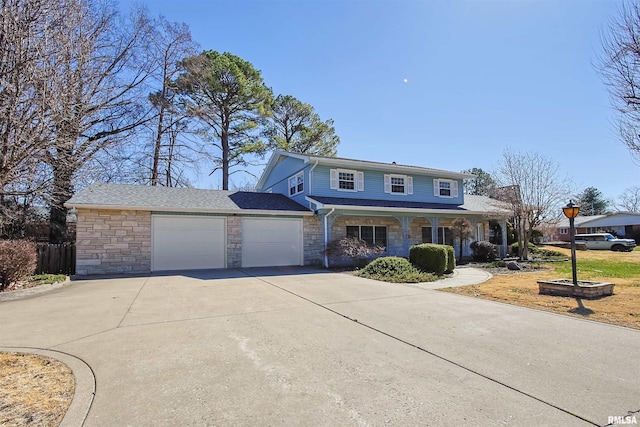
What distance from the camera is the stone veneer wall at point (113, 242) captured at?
39.0 ft

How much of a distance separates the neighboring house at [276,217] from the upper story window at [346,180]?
0.05 metres

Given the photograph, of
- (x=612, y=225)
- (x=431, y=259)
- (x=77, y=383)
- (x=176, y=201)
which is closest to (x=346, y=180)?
(x=431, y=259)

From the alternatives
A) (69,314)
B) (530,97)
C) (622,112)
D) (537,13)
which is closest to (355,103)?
(530,97)

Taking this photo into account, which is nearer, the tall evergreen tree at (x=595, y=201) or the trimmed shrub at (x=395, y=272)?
the trimmed shrub at (x=395, y=272)

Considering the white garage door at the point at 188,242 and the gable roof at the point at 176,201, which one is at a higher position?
the gable roof at the point at 176,201

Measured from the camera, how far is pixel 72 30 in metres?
4.01

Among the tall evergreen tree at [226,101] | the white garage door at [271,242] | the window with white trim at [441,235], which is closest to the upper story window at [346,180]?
the white garage door at [271,242]

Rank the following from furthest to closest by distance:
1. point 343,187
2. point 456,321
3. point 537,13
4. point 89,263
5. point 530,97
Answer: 1. point 343,187
2. point 89,263
3. point 530,97
4. point 537,13
5. point 456,321

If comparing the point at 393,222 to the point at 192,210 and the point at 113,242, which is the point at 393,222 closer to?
the point at 192,210

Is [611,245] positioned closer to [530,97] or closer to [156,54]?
[530,97]

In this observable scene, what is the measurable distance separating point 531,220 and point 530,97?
8.00 meters

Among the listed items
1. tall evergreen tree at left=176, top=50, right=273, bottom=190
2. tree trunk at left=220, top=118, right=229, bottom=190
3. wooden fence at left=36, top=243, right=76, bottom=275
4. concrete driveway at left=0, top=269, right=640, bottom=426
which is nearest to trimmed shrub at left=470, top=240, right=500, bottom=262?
concrete driveway at left=0, top=269, right=640, bottom=426

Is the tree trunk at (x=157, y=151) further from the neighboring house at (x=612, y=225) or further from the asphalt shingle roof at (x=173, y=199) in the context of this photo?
the neighboring house at (x=612, y=225)

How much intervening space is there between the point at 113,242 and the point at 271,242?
6.09 meters
